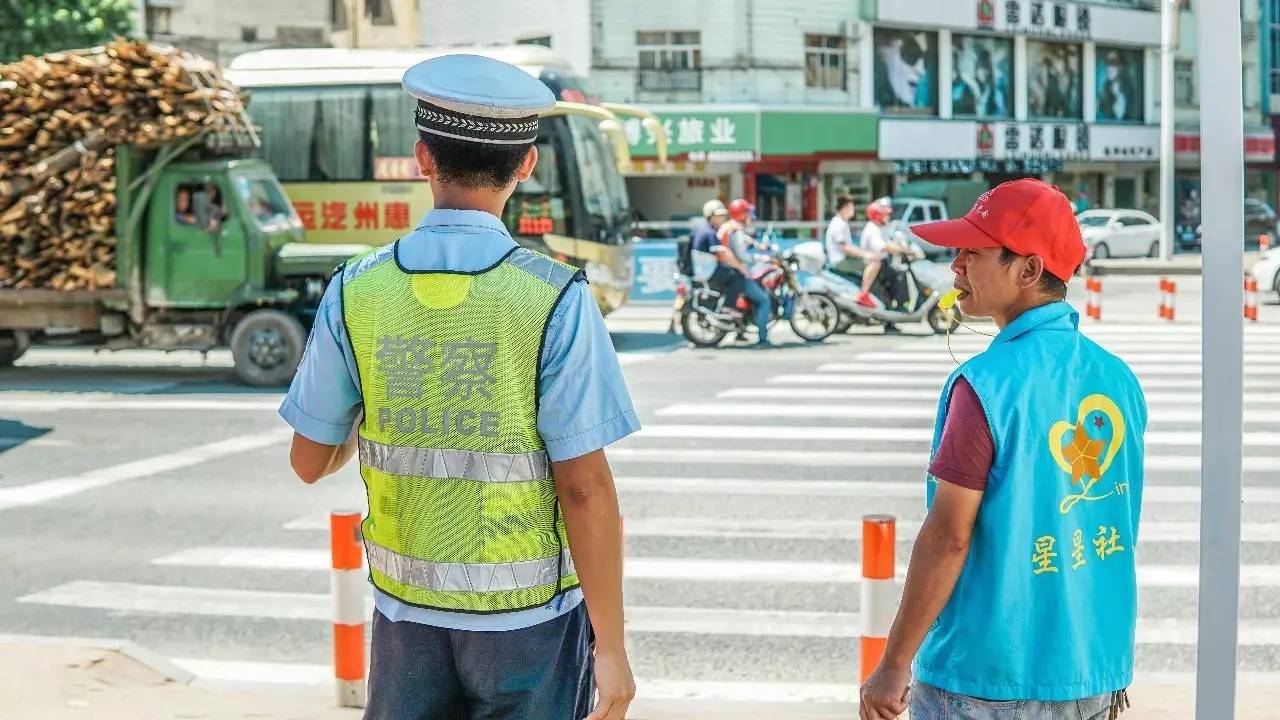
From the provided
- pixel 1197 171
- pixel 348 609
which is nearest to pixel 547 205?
pixel 348 609

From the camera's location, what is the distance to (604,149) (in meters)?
21.4

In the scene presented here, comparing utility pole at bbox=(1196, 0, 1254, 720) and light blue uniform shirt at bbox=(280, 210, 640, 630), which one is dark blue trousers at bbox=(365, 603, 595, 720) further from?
utility pole at bbox=(1196, 0, 1254, 720)

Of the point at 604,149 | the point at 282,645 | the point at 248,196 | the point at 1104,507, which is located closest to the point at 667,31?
the point at 604,149

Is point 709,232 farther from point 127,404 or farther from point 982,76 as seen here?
point 982,76

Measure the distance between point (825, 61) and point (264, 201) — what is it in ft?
85.9

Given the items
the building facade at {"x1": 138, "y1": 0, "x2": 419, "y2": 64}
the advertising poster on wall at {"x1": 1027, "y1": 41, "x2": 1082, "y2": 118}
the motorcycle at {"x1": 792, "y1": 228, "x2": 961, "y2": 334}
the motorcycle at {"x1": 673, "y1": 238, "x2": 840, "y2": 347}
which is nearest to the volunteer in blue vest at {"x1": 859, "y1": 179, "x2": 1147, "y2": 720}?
the motorcycle at {"x1": 673, "y1": 238, "x2": 840, "y2": 347}

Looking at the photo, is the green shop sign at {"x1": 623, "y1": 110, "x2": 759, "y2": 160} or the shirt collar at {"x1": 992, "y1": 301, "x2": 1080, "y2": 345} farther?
the green shop sign at {"x1": 623, "y1": 110, "x2": 759, "y2": 160}

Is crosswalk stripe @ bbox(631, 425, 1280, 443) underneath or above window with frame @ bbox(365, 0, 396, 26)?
underneath

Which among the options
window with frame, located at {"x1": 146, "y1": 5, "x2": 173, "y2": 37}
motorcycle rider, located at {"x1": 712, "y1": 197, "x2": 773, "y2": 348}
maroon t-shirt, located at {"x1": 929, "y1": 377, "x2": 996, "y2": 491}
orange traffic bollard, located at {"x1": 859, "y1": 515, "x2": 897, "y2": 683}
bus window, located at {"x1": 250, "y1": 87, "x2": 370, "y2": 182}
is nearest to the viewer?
maroon t-shirt, located at {"x1": 929, "y1": 377, "x2": 996, "y2": 491}

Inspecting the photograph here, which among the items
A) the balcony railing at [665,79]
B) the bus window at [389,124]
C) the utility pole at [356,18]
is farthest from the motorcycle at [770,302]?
the utility pole at [356,18]

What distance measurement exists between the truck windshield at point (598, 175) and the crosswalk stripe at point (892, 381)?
16.6 feet

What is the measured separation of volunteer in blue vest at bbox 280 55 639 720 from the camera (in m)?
2.77

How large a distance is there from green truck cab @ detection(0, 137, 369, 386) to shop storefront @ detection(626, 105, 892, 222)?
71.5 feet

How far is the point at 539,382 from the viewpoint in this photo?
2.78m
